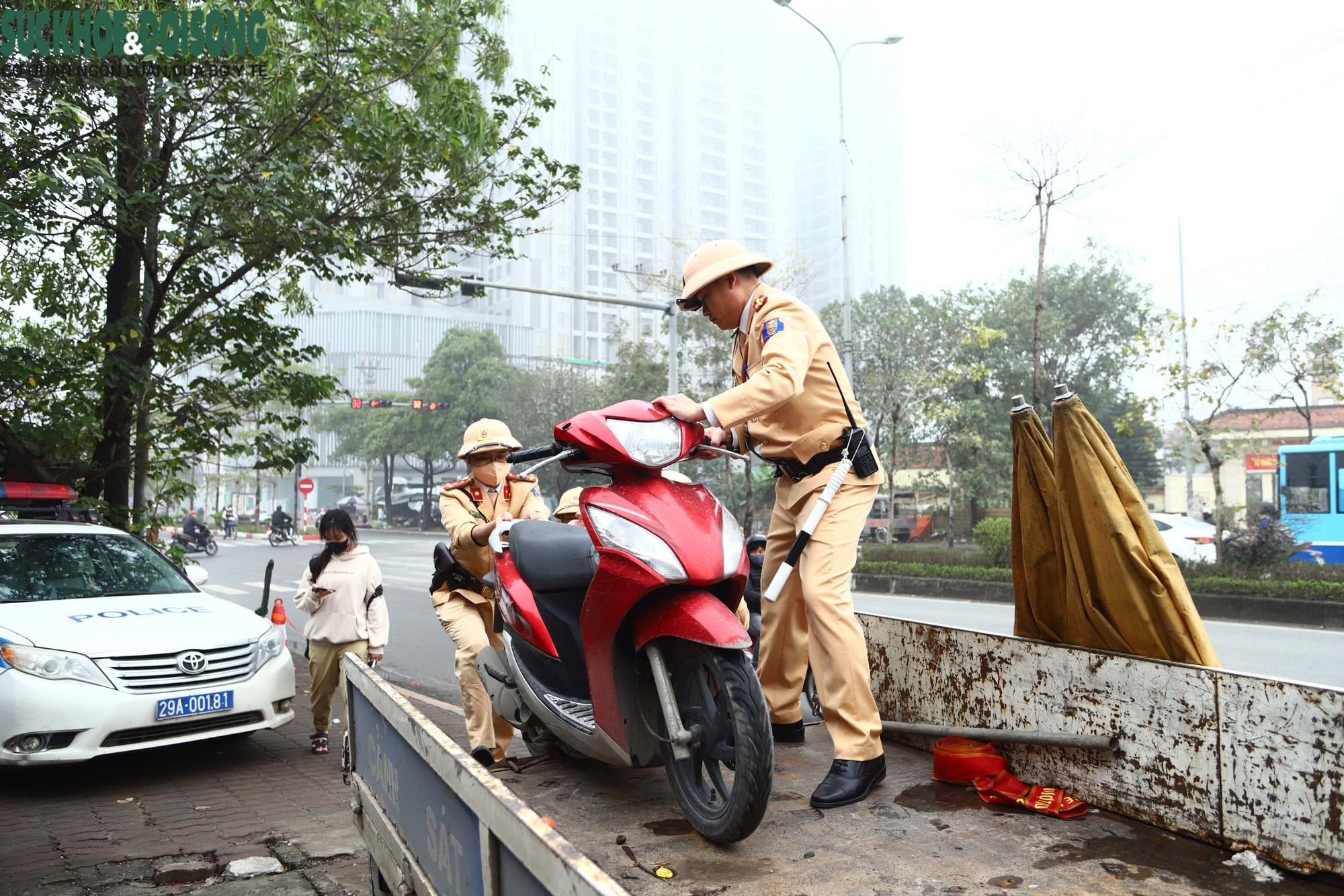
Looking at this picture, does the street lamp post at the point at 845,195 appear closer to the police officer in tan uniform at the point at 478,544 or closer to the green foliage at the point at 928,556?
the green foliage at the point at 928,556

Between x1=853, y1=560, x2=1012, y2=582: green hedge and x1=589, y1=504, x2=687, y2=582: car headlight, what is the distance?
13.6 metres

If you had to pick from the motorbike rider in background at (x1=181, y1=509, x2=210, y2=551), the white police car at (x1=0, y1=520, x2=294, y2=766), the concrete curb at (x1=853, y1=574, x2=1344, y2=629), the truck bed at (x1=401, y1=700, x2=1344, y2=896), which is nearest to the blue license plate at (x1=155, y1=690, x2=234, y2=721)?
the white police car at (x1=0, y1=520, x2=294, y2=766)

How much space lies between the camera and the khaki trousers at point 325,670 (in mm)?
5633

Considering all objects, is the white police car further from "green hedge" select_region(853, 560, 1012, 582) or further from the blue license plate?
"green hedge" select_region(853, 560, 1012, 582)

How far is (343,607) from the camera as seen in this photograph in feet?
18.5

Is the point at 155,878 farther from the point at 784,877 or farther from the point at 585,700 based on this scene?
the point at 784,877

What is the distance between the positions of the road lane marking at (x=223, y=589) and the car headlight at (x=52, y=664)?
14.0 metres

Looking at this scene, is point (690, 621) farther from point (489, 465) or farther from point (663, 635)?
point (489, 465)

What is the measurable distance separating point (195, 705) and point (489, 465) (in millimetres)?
2119

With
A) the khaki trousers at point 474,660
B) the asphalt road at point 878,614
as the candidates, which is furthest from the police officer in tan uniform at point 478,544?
the asphalt road at point 878,614

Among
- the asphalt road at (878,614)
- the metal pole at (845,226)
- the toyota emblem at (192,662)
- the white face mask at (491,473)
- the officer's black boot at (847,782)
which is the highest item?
the metal pole at (845,226)

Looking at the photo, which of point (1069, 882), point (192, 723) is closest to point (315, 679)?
point (192, 723)

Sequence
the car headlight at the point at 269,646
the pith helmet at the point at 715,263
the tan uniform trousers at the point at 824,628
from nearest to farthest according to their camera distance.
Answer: the tan uniform trousers at the point at 824,628 < the pith helmet at the point at 715,263 < the car headlight at the point at 269,646

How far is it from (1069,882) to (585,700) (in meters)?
1.50
